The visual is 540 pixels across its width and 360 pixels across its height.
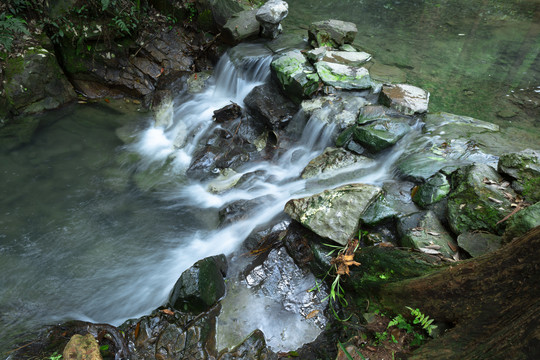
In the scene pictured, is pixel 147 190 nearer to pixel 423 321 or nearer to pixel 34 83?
pixel 34 83

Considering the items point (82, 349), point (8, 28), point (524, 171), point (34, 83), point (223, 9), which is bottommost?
point (82, 349)

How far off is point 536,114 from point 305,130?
407cm

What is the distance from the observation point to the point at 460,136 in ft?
15.9

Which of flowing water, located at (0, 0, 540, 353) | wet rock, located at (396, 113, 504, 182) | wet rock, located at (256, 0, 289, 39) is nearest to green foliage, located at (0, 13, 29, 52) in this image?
flowing water, located at (0, 0, 540, 353)

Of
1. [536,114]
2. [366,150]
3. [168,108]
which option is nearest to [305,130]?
[366,150]

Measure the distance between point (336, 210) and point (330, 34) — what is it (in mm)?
4586

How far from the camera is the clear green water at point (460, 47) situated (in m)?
6.27

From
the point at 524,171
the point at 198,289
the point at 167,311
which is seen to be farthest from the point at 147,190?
the point at 524,171

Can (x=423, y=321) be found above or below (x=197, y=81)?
below

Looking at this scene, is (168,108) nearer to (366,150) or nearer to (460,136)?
(366,150)

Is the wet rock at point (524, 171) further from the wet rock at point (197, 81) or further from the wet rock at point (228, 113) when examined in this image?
the wet rock at point (197, 81)

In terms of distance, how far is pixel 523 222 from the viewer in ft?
8.96

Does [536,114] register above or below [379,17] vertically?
below

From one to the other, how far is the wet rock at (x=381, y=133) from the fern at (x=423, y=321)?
263 centimetres
